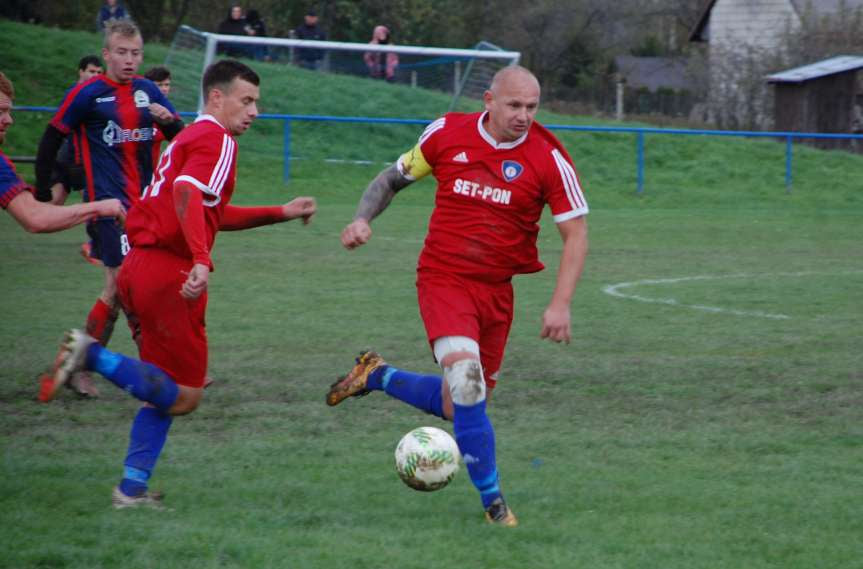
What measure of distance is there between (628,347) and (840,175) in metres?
15.6

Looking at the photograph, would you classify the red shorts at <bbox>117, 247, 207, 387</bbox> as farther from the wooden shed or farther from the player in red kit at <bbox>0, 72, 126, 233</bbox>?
the wooden shed

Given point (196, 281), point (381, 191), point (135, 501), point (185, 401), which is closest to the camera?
point (196, 281)

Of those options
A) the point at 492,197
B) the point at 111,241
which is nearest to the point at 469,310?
the point at 492,197

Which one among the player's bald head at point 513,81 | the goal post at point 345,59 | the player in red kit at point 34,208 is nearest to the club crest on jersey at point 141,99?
the player in red kit at point 34,208

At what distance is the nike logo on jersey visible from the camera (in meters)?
5.08

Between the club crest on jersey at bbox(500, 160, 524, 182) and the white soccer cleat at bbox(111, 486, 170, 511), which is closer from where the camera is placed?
the white soccer cleat at bbox(111, 486, 170, 511)

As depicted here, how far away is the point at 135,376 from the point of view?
16.0 ft

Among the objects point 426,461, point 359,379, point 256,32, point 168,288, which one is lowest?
point 426,461

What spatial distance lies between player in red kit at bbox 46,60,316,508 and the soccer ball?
0.89m

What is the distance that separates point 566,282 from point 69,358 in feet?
6.50

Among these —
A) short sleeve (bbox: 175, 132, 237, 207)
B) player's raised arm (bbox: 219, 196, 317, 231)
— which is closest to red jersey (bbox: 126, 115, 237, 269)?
short sleeve (bbox: 175, 132, 237, 207)

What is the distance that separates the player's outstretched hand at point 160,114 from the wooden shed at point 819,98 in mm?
→ 22334

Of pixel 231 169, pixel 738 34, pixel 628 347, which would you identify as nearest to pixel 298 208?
pixel 231 169

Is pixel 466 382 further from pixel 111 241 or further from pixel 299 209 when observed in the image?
pixel 111 241
